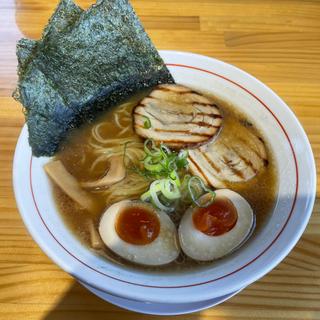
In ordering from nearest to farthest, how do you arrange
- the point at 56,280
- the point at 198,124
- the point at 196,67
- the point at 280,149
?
the point at 56,280 → the point at 280,149 → the point at 198,124 → the point at 196,67

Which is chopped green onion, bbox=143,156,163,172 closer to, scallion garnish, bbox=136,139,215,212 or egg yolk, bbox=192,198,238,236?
scallion garnish, bbox=136,139,215,212

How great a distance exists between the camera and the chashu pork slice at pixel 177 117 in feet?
4.92

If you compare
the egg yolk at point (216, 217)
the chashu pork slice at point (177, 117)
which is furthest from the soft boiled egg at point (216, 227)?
the chashu pork slice at point (177, 117)

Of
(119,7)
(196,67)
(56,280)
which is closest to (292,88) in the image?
(196,67)

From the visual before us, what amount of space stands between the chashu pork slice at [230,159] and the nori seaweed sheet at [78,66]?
1.14 feet

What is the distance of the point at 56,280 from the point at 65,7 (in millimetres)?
876

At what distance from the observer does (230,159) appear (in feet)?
4.80

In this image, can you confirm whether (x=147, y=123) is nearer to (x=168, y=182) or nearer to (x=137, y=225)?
(x=168, y=182)

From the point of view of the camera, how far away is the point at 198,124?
1.53 m

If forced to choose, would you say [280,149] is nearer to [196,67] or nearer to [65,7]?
[196,67]

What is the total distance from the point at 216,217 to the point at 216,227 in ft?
0.11

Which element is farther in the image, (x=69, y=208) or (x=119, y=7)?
(x=119, y=7)

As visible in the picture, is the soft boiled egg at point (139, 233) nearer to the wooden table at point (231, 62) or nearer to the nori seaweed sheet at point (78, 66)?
the wooden table at point (231, 62)

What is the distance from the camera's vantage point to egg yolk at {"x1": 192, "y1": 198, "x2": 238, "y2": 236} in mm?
1207
